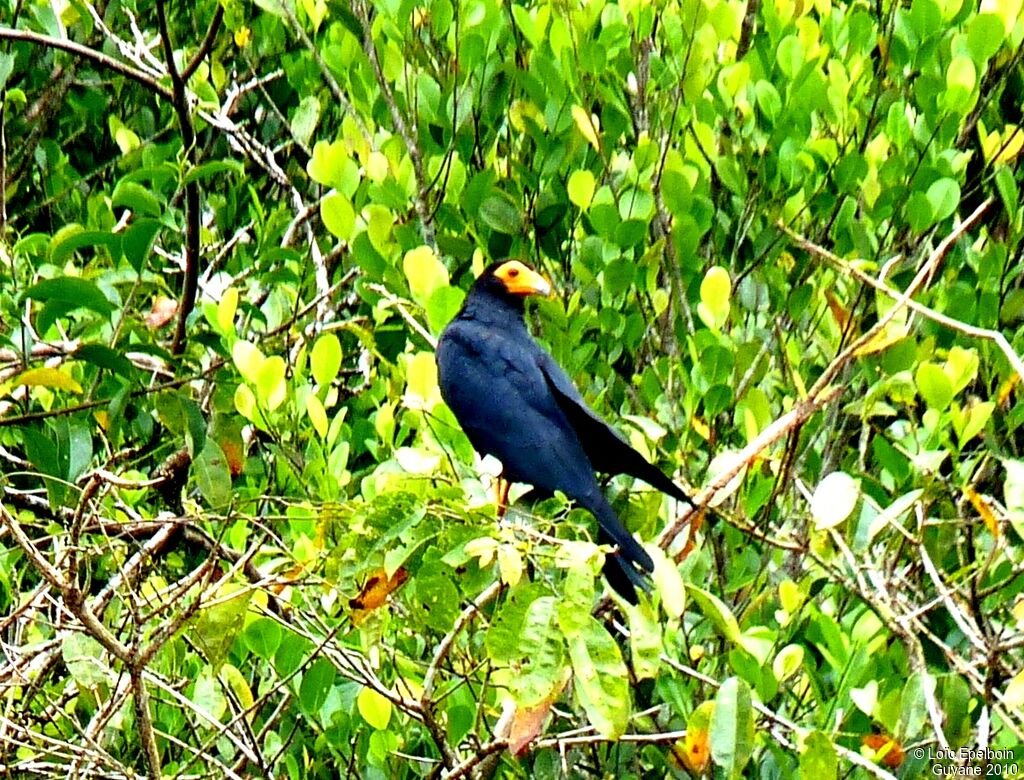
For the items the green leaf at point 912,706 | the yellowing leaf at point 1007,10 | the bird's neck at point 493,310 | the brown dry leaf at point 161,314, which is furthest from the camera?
the bird's neck at point 493,310

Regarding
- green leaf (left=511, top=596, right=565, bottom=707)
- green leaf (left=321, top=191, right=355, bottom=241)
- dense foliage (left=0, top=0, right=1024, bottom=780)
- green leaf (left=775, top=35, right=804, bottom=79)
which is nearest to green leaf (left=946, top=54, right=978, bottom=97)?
dense foliage (left=0, top=0, right=1024, bottom=780)

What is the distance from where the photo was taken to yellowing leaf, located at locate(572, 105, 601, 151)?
4.05 meters

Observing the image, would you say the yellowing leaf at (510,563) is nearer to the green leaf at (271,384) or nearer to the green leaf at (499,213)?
the green leaf at (271,384)

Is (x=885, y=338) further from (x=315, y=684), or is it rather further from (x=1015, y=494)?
(x=315, y=684)

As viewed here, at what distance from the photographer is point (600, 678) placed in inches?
88.7

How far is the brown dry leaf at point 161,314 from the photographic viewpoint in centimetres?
365

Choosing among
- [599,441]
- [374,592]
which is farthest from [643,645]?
[599,441]

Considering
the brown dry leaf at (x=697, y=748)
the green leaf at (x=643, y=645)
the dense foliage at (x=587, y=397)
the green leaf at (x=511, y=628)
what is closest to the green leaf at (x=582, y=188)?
the dense foliage at (x=587, y=397)

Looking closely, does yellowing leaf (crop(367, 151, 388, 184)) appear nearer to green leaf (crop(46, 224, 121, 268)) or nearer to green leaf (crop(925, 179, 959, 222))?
green leaf (crop(46, 224, 121, 268))

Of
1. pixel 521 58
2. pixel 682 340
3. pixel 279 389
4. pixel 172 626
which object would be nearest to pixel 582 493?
pixel 682 340

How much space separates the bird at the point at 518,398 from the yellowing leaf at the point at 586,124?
386 mm

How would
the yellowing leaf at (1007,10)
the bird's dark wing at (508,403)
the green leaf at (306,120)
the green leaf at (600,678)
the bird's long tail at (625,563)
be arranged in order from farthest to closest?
the green leaf at (306,120) < the bird's dark wing at (508,403) < the yellowing leaf at (1007,10) < the bird's long tail at (625,563) < the green leaf at (600,678)

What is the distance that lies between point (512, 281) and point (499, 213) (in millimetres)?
450

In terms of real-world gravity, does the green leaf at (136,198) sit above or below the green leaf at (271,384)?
above
